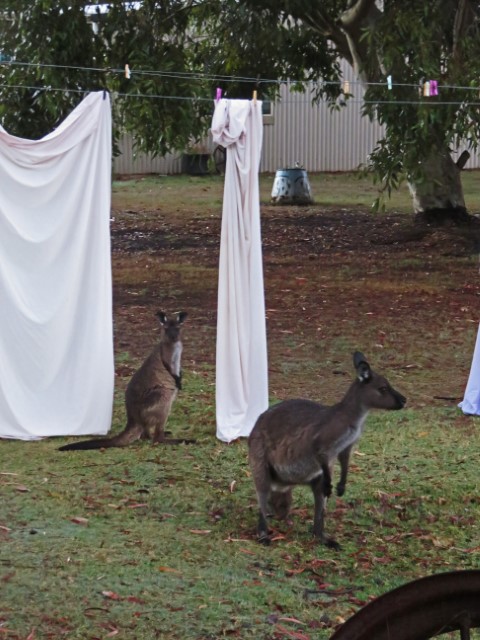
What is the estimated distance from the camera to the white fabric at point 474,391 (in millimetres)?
9148

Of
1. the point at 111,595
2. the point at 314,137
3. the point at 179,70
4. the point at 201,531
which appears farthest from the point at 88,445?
the point at 314,137

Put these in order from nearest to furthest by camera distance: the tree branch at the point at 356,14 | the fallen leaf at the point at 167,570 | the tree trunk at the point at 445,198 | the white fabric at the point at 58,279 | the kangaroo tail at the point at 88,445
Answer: the fallen leaf at the point at 167,570 < the kangaroo tail at the point at 88,445 < the white fabric at the point at 58,279 < the tree branch at the point at 356,14 < the tree trunk at the point at 445,198

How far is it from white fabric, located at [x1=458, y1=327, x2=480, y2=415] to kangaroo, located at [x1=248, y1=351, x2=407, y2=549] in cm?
276

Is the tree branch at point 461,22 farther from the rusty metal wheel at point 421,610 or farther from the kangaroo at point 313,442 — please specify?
the rusty metal wheel at point 421,610

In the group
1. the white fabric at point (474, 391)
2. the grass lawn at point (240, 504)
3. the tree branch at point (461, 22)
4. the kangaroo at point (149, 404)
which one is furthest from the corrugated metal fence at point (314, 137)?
the kangaroo at point (149, 404)

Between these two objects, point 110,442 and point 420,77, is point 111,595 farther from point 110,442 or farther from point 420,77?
point 420,77

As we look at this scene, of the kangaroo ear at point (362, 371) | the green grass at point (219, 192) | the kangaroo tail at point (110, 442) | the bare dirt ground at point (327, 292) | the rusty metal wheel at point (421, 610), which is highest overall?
the rusty metal wheel at point (421, 610)

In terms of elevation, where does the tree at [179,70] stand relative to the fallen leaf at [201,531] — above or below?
above

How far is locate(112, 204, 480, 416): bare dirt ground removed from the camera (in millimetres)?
10938

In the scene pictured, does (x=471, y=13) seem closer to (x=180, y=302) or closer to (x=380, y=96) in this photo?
(x=380, y=96)

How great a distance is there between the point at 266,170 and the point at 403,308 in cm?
1787

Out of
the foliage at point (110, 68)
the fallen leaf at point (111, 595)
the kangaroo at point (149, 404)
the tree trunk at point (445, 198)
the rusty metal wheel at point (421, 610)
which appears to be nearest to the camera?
the rusty metal wheel at point (421, 610)

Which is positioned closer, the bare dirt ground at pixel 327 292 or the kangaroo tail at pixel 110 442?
the kangaroo tail at pixel 110 442

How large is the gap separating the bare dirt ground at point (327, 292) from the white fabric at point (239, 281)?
4.37ft
